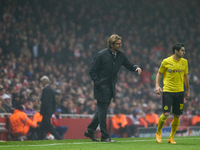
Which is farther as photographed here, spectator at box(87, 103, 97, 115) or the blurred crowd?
the blurred crowd

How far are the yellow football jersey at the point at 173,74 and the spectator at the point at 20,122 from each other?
15.5ft

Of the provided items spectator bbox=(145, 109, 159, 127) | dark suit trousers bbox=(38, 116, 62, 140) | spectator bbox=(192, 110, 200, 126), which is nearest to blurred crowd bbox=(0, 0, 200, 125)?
dark suit trousers bbox=(38, 116, 62, 140)

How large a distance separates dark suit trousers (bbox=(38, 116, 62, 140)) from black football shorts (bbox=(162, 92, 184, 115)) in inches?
172

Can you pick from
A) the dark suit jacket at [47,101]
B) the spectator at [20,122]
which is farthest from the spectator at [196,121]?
the spectator at [20,122]

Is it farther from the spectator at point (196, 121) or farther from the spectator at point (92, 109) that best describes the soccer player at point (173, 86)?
the spectator at point (196, 121)

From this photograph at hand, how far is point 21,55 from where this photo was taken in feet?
49.8

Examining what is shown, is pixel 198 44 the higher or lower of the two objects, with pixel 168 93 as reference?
higher

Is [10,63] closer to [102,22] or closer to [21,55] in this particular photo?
[21,55]

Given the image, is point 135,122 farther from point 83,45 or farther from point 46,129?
point 83,45

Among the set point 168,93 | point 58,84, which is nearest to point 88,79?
point 58,84

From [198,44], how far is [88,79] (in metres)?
11.1

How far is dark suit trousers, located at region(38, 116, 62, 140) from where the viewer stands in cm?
1006

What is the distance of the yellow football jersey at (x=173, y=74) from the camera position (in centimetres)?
659

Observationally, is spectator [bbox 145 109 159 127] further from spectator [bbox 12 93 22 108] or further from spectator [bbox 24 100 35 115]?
spectator [bbox 12 93 22 108]
